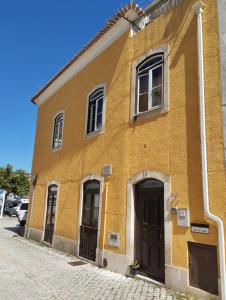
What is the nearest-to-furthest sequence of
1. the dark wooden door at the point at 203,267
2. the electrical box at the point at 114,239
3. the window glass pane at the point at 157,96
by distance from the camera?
the dark wooden door at the point at 203,267
the window glass pane at the point at 157,96
the electrical box at the point at 114,239

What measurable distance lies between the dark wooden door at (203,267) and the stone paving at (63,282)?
1.36 ft

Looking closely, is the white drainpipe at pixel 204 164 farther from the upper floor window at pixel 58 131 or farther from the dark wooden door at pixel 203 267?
the upper floor window at pixel 58 131

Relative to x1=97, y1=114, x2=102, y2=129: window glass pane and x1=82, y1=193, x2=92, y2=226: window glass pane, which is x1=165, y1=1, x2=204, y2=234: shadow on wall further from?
x1=82, y1=193, x2=92, y2=226: window glass pane

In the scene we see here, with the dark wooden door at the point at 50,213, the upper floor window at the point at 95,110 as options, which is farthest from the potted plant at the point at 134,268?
the dark wooden door at the point at 50,213

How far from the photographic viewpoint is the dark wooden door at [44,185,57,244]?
12.0 m

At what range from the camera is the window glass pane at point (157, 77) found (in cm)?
754

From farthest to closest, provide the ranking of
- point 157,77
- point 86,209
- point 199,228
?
point 86,209 → point 157,77 → point 199,228

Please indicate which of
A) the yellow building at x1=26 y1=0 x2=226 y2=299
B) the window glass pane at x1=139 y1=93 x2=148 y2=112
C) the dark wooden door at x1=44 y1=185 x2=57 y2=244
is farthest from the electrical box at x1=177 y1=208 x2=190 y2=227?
the dark wooden door at x1=44 y1=185 x2=57 y2=244

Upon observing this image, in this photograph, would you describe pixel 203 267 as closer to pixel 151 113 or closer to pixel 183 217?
pixel 183 217

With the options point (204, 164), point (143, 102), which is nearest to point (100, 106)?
point (143, 102)

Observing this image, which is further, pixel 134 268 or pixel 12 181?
pixel 12 181

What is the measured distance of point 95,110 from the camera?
10305 mm

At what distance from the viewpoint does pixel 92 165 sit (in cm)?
955

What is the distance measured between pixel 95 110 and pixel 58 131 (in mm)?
3494
